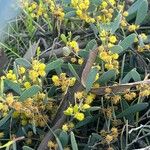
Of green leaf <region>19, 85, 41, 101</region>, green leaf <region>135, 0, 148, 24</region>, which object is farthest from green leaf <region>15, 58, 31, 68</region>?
green leaf <region>135, 0, 148, 24</region>

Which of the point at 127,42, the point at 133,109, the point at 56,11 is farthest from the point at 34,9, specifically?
the point at 133,109

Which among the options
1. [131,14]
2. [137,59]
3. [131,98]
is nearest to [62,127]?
[131,98]

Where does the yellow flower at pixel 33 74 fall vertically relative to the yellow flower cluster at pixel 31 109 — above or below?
above

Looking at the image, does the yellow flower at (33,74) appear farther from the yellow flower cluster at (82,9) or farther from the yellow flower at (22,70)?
the yellow flower cluster at (82,9)

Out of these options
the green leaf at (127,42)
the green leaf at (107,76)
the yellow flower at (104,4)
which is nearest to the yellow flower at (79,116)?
the green leaf at (107,76)

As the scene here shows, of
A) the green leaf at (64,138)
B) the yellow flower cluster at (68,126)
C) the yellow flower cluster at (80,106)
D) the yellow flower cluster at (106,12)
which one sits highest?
the yellow flower cluster at (106,12)

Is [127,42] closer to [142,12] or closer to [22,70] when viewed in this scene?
[142,12]

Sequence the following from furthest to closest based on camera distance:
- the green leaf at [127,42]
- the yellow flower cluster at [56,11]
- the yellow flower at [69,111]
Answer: the yellow flower cluster at [56,11]
the green leaf at [127,42]
the yellow flower at [69,111]

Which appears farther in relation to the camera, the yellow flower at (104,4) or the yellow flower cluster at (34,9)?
the yellow flower cluster at (34,9)
